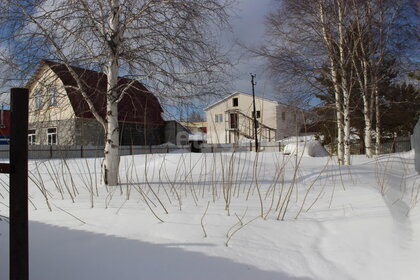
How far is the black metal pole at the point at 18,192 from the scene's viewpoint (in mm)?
1693

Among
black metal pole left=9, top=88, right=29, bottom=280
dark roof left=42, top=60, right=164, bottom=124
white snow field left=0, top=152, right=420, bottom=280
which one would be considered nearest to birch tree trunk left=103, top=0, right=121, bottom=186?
dark roof left=42, top=60, right=164, bottom=124

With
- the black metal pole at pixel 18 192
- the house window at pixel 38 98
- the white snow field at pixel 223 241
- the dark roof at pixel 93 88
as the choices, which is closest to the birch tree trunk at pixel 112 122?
the dark roof at pixel 93 88

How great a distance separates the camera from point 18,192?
170 cm

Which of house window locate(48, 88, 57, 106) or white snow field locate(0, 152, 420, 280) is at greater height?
house window locate(48, 88, 57, 106)

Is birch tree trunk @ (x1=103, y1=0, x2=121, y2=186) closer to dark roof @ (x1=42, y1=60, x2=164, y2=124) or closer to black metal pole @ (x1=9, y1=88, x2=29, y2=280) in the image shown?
dark roof @ (x1=42, y1=60, x2=164, y2=124)

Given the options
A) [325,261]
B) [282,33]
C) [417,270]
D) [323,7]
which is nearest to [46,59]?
[325,261]

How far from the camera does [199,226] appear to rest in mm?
3102

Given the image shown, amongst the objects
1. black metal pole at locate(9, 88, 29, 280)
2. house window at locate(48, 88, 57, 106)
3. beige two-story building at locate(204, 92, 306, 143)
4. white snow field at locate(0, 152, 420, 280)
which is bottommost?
white snow field at locate(0, 152, 420, 280)

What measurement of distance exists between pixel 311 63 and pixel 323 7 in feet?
5.12

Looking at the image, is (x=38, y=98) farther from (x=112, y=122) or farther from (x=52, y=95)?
(x=112, y=122)

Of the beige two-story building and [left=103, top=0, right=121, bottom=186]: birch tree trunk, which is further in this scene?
[left=103, top=0, right=121, bottom=186]: birch tree trunk

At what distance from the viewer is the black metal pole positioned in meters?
1.69

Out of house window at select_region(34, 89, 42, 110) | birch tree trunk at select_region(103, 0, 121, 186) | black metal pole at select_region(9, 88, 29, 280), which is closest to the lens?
black metal pole at select_region(9, 88, 29, 280)

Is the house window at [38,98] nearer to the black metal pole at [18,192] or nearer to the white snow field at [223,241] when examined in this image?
the white snow field at [223,241]
